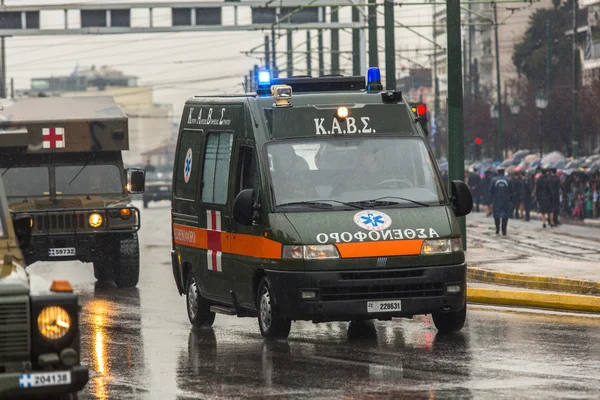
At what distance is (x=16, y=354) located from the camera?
25.8 feet

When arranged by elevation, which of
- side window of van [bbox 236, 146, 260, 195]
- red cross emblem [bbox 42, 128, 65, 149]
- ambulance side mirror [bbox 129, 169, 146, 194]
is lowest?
ambulance side mirror [bbox 129, 169, 146, 194]

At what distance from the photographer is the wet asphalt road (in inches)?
412

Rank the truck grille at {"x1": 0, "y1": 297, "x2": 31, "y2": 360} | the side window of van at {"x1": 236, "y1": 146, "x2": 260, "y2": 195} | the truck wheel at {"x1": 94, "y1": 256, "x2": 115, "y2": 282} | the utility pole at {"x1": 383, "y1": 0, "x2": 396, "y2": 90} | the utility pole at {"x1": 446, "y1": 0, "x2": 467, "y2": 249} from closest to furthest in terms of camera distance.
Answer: the truck grille at {"x1": 0, "y1": 297, "x2": 31, "y2": 360}
the side window of van at {"x1": 236, "y1": 146, "x2": 260, "y2": 195}
the truck wheel at {"x1": 94, "y1": 256, "x2": 115, "y2": 282}
the utility pole at {"x1": 446, "y1": 0, "x2": 467, "y2": 249}
the utility pole at {"x1": 383, "y1": 0, "x2": 396, "y2": 90}

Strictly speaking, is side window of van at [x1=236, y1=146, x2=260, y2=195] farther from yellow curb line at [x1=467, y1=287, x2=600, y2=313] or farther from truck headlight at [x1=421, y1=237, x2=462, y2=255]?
yellow curb line at [x1=467, y1=287, x2=600, y2=313]

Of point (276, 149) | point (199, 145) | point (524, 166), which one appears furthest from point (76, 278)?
point (524, 166)

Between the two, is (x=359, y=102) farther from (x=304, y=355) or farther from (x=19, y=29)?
(x=19, y=29)

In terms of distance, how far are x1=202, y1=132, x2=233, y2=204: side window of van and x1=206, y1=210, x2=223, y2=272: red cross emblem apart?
14 cm

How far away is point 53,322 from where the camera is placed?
7895 millimetres

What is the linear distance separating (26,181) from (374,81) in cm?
914

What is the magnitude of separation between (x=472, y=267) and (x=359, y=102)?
8.01 metres

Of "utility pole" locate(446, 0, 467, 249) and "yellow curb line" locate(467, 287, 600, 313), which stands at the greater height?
"utility pole" locate(446, 0, 467, 249)

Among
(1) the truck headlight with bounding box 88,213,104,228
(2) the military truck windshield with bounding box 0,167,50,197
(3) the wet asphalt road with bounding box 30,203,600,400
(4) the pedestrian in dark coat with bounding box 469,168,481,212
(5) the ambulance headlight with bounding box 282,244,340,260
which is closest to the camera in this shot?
(3) the wet asphalt road with bounding box 30,203,600,400

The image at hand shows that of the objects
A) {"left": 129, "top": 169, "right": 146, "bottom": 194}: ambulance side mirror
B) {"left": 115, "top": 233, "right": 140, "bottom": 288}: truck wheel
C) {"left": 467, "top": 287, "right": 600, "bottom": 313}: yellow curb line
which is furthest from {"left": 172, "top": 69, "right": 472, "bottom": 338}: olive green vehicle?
{"left": 129, "top": 169, "right": 146, "bottom": 194}: ambulance side mirror

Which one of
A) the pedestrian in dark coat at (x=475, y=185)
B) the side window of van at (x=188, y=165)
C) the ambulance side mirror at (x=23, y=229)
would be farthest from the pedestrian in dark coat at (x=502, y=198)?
the ambulance side mirror at (x=23, y=229)
